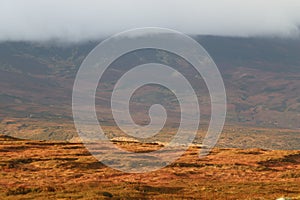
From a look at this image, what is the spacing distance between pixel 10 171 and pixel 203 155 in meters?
38.5

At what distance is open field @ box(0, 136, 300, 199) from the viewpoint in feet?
161

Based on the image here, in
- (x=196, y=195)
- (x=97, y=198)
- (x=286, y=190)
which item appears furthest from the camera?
(x=286, y=190)

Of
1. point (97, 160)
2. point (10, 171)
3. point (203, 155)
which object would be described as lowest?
point (10, 171)

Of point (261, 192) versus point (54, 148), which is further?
point (54, 148)

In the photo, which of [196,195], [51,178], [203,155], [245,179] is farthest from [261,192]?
[203,155]

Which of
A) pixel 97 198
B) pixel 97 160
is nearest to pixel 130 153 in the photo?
pixel 97 160

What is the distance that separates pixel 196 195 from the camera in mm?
49969

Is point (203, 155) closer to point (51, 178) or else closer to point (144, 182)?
point (144, 182)

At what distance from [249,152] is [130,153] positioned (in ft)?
83.1

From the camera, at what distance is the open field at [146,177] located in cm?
4919

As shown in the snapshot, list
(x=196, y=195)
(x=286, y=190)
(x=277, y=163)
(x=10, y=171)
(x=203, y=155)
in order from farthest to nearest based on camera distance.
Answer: (x=203, y=155), (x=277, y=163), (x=10, y=171), (x=286, y=190), (x=196, y=195)

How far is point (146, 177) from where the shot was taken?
64312 mm

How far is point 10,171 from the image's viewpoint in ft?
211

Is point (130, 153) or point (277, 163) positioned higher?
point (277, 163)
